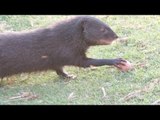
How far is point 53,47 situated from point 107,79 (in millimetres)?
712

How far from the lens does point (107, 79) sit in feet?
15.8

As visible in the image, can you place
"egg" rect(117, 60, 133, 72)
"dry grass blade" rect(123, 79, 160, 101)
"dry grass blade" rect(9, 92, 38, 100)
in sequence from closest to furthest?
"dry grass blade" rect(123, 79, 160, 101), "dry grass blade" rect(9, 92, 38, 100), "egg" rect(117, 60, 133, 72)

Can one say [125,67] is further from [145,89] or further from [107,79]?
[145,89]

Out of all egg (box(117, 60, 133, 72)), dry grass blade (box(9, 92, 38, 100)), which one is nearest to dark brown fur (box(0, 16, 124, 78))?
egg (box(117, 60, 133, 72))

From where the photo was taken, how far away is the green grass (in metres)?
4.37

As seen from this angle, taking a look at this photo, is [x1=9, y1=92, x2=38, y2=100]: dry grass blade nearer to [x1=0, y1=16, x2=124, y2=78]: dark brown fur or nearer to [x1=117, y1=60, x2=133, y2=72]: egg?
[x1=0, y1=16, x2=124, y2=78]: dark brown fur

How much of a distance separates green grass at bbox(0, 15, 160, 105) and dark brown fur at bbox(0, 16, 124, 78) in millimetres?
150

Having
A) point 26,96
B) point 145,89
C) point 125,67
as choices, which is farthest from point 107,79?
point 26,96

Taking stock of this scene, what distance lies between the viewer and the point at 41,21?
652 cm

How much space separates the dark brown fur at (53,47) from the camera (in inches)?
195

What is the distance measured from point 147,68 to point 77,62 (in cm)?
78
